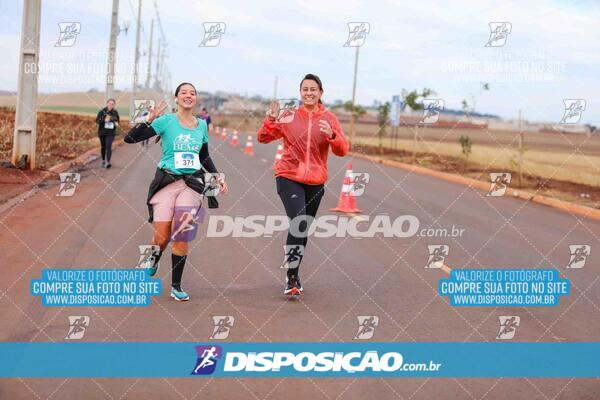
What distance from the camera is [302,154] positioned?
28.5 feet

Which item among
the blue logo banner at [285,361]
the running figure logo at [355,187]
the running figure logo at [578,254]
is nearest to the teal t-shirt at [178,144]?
the blue logo banner at [285,361]

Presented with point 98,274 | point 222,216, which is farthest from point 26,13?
point 98,274

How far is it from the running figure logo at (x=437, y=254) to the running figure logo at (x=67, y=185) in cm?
748

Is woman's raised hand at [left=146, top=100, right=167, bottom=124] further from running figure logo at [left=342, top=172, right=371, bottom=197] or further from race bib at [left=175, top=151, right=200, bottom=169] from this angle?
running figure logo at [left=342, top=172, right=371, bottom=197]

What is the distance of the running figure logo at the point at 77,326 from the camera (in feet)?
22.8

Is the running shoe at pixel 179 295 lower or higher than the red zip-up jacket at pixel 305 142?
lower

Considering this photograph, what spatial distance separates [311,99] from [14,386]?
4.00 metres

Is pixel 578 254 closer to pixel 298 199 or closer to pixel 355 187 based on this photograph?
pixel 298 199

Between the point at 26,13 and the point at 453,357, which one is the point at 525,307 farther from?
the point at 26,13

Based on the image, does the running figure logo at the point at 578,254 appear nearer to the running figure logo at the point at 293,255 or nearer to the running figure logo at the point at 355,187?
the running figure logo at the point at 355,187

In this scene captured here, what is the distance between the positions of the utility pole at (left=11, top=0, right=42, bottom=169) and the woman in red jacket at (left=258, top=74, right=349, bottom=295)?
12.3 meters

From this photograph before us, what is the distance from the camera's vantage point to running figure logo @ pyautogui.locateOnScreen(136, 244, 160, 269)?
868 cm

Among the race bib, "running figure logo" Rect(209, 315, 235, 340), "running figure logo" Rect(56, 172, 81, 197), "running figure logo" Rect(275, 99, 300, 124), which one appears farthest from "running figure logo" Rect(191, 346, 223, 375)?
"running figure logo" Rect(56, 172, 81, 197)

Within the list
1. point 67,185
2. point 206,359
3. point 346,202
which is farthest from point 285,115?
point 67,185
